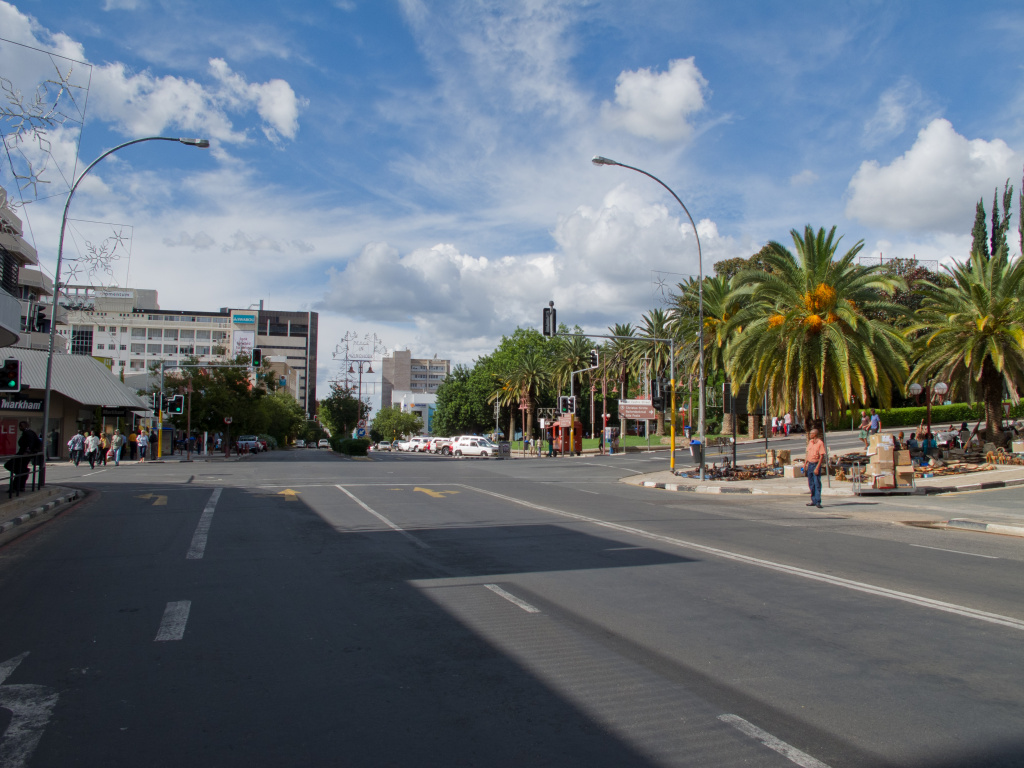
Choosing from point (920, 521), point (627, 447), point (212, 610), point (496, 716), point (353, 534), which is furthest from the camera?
point (627, 447)

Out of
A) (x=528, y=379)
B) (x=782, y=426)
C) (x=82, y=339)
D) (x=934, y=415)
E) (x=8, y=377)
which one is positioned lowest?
(x=782, y=426)

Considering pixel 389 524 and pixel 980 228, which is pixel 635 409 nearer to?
pixel 980 228

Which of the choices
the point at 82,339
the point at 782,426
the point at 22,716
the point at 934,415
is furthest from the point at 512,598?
the point at 82,339

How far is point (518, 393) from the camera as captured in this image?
82750mm

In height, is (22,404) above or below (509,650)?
above

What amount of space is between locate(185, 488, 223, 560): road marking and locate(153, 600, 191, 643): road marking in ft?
9.20

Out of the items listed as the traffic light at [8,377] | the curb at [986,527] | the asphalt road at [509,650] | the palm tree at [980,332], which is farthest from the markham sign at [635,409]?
the asphalt road at [509,650]

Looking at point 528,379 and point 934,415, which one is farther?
point 528,379

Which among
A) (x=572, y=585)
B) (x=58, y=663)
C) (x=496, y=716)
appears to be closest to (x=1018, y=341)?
(x=572, y=585)

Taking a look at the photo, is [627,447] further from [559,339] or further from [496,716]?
[496,716]

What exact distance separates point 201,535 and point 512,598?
687 centimetres

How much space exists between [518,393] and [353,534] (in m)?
70.7

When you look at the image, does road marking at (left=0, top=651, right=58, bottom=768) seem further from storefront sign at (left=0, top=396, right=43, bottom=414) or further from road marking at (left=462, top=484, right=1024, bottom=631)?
storefront sign at (left=0, top=396, right=43, bottom=414)

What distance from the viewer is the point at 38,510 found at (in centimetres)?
1563
